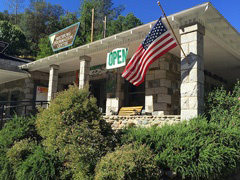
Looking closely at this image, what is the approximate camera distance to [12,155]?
5484mm

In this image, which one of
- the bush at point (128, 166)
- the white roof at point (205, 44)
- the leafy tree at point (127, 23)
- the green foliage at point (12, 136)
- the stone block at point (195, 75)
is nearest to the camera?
the bush at point (128, 166)

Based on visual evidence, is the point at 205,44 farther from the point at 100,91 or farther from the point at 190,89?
the point at 100,91

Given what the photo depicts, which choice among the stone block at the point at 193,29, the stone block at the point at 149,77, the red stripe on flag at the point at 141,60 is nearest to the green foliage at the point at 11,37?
the stone block at the point at 149,77

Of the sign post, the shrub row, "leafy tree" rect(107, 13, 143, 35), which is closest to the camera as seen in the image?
the shrub row

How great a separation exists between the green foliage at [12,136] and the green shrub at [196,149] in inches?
113

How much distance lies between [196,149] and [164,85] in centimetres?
537

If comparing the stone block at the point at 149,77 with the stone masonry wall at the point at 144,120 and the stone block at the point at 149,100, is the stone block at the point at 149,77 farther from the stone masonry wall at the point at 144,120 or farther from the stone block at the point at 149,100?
the stone masonry wall at the point at 144,120

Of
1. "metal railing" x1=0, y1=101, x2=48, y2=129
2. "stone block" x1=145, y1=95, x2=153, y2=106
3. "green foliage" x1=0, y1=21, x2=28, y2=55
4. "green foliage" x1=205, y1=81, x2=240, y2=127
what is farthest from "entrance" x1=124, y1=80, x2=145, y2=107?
"green foliage" x1=0, y1=21, x2=28, y2=55

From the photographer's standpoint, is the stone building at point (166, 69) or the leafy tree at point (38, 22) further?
the leafy tree at point (38, 22)

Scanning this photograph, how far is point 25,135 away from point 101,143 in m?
2.61

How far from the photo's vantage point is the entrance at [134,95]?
1132cm

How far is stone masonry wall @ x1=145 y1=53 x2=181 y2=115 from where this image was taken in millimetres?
9578

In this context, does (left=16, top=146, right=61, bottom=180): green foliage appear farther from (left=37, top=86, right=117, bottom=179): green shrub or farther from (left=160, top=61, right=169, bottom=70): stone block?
(left=160, top=61, right=169, bottom=70): stone block

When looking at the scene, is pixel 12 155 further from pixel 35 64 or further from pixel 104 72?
pixel 35 64
